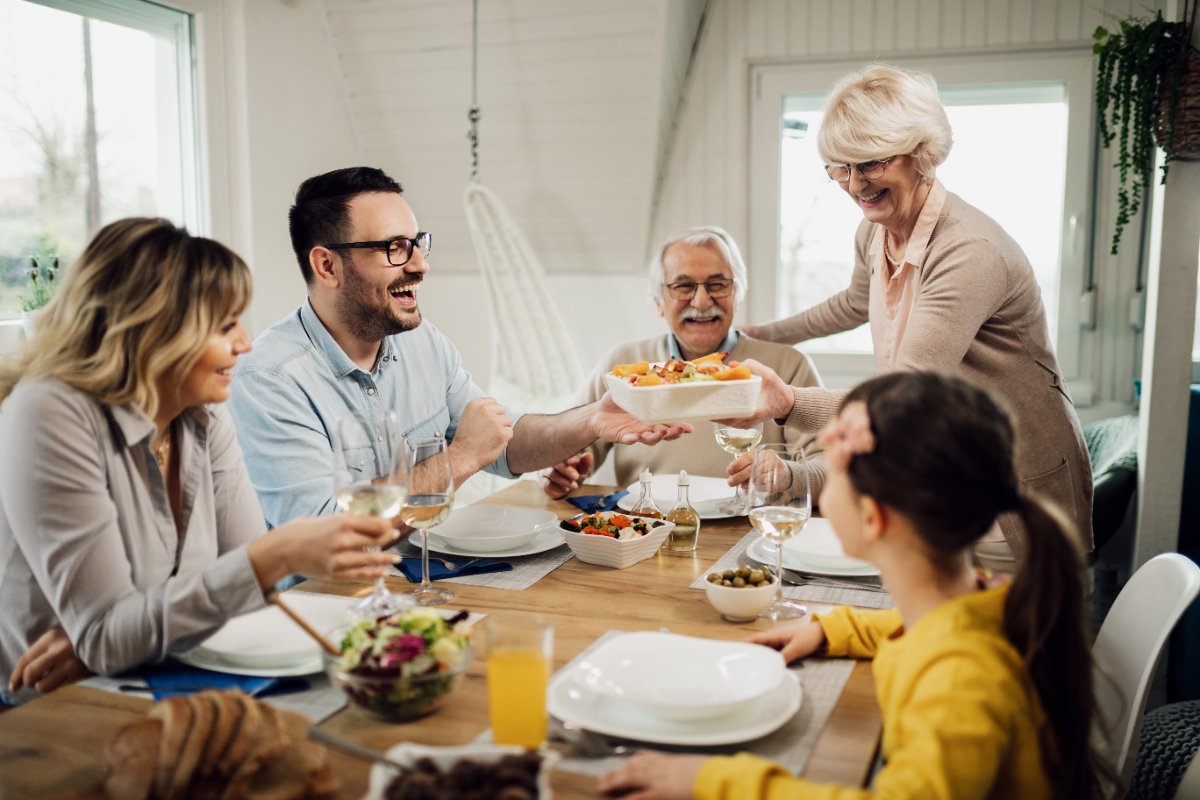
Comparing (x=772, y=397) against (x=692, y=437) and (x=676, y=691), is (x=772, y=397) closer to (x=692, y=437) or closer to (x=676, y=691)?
(x=692, y=437)

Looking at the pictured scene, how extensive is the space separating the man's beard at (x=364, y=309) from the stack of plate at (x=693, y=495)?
25.5 inches

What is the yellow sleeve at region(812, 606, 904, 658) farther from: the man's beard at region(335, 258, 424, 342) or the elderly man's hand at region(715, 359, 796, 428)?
→ the man's beard at region(335, 258, 424, 342)

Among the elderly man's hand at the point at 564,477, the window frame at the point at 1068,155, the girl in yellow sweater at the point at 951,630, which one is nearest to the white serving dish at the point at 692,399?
the elderly man's hand at the point at 564,477

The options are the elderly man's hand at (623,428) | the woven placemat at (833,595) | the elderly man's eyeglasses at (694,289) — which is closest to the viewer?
the woven placemat at (833,595)

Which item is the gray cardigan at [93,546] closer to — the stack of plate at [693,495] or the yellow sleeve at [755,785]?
the yellow sleeve at [755,785]

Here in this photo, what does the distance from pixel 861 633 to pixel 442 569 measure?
2.35ft

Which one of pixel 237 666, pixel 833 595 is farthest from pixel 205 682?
pixel 833 595

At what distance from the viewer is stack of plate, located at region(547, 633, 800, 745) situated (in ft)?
3.24

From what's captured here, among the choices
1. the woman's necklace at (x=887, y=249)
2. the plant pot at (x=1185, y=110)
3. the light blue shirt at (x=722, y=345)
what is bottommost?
the light blue shirt at (x=722, y=345)

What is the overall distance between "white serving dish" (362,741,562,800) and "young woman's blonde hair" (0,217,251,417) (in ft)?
2.14

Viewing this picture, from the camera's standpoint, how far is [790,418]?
1.99 metres

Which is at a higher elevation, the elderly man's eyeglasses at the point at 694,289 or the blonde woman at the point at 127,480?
the elderly man's eyeglasses at the point at 694,289

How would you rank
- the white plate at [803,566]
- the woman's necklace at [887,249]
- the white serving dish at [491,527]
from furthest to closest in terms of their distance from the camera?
the woman's necklace at [887,249] → the white serving dish at [491,527] → the white plate at [803,566]

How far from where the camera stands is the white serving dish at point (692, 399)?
5.71ft
